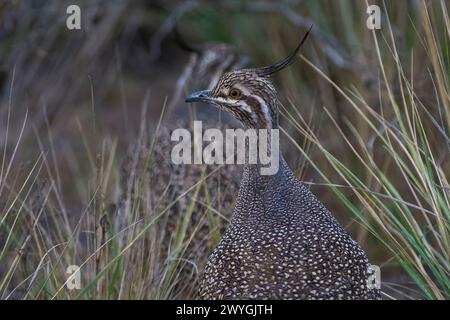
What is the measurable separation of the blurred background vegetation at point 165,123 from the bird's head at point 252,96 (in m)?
0.09

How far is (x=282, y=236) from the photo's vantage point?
12.4ft

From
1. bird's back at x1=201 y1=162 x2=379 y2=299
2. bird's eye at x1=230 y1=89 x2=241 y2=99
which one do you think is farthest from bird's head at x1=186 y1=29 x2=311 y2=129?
bird's back at x1=201 y1=162 x2=379 y2=299

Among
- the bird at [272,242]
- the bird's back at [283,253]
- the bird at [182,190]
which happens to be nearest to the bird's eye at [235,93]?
the bird at [272,242]

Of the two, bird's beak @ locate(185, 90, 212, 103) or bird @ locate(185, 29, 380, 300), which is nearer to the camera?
bird @ locate(185, 29, 380, 300)

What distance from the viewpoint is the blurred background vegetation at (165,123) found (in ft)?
13.3

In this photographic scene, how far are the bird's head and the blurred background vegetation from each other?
9 centimetres

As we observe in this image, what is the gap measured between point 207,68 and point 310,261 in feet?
9.68

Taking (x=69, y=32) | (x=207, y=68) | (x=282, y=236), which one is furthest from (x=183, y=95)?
(x=282, y=236)

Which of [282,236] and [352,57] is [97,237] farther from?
[352,57]

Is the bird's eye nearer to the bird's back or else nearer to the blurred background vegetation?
the blurred background vegetation

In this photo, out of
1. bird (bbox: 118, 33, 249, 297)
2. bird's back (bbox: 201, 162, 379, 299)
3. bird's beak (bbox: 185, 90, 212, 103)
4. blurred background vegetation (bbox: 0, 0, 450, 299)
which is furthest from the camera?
bird (bbox: 118, 33, 249, 297)

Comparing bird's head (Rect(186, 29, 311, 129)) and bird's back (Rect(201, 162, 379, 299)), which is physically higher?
bird's head (Rect(186, 29, 311, 129))

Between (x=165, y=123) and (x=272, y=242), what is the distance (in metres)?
2.05

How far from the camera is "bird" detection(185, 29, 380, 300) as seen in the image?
3635mm
